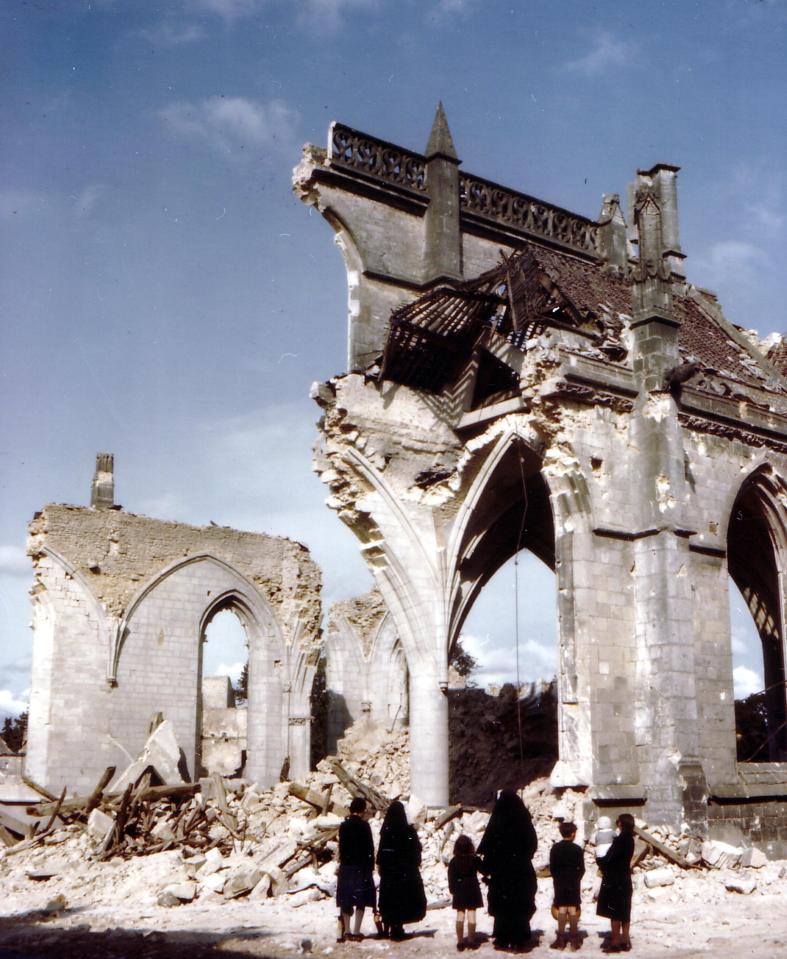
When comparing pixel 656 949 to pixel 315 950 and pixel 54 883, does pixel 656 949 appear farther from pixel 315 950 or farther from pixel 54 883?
pixel 54 883

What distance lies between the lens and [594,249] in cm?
1947

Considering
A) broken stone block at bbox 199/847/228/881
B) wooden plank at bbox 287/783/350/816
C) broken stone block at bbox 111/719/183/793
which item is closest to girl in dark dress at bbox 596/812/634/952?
broken stone block at bbox 199/847/228/881

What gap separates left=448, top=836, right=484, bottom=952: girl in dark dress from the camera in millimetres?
8305

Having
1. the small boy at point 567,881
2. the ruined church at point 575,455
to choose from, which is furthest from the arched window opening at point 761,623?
the small boy at point 567,881

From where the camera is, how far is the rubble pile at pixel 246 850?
11.6 metres

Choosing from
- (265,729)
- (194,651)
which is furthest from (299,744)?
(194,651)

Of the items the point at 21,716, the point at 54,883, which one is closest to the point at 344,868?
the point at 54,883

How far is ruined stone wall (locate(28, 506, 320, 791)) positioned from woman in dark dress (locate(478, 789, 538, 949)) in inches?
552

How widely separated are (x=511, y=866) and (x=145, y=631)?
48.9 feet

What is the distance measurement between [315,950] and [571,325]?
826cm

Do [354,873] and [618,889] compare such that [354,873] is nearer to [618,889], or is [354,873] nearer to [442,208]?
→ [618,889]

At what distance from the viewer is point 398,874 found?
8.48m

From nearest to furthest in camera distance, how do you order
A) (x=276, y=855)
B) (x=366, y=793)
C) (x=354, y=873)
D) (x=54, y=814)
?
1. (x=354, y=873)
2. (x=276, y=855)
3. (x=366, y=793)
4. (x=54, y=814)

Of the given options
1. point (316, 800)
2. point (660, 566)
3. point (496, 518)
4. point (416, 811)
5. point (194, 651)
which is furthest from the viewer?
point (194, 651)
